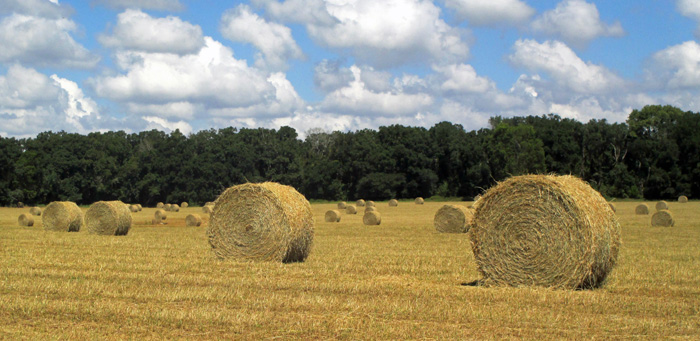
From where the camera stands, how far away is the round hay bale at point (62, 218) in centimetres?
2373

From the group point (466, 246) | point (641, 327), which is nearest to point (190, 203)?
point (466, 246)

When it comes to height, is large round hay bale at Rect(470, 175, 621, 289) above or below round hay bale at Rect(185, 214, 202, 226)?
above

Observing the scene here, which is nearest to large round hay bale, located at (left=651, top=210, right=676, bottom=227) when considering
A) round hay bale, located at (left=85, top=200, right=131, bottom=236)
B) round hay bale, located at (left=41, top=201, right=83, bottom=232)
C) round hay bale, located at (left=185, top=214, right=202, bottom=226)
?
round hay bale, located at (left=185, top=214, right=202, bottom=226)

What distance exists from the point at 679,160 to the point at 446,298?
64.4 m

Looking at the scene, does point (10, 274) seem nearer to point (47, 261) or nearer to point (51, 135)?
point (47, 261)

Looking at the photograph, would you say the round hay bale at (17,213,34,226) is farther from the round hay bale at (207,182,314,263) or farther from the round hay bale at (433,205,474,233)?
the round hay bale at (433,205,474,233)

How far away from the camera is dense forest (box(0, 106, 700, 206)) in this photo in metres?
65.4

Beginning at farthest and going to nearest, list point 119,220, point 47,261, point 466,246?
point 119,220
point 466,246
point 47,261

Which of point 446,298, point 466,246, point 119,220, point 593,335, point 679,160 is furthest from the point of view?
point 679,160

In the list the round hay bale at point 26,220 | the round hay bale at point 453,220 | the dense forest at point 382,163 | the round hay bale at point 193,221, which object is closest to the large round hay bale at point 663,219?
the round hay bale at point 453,220

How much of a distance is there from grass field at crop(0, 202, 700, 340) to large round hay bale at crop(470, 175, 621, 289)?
0.43 meters

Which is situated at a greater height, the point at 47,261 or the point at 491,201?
the point at 491,201

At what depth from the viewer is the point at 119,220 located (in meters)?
21.9

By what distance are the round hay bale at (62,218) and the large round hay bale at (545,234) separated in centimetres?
1720
